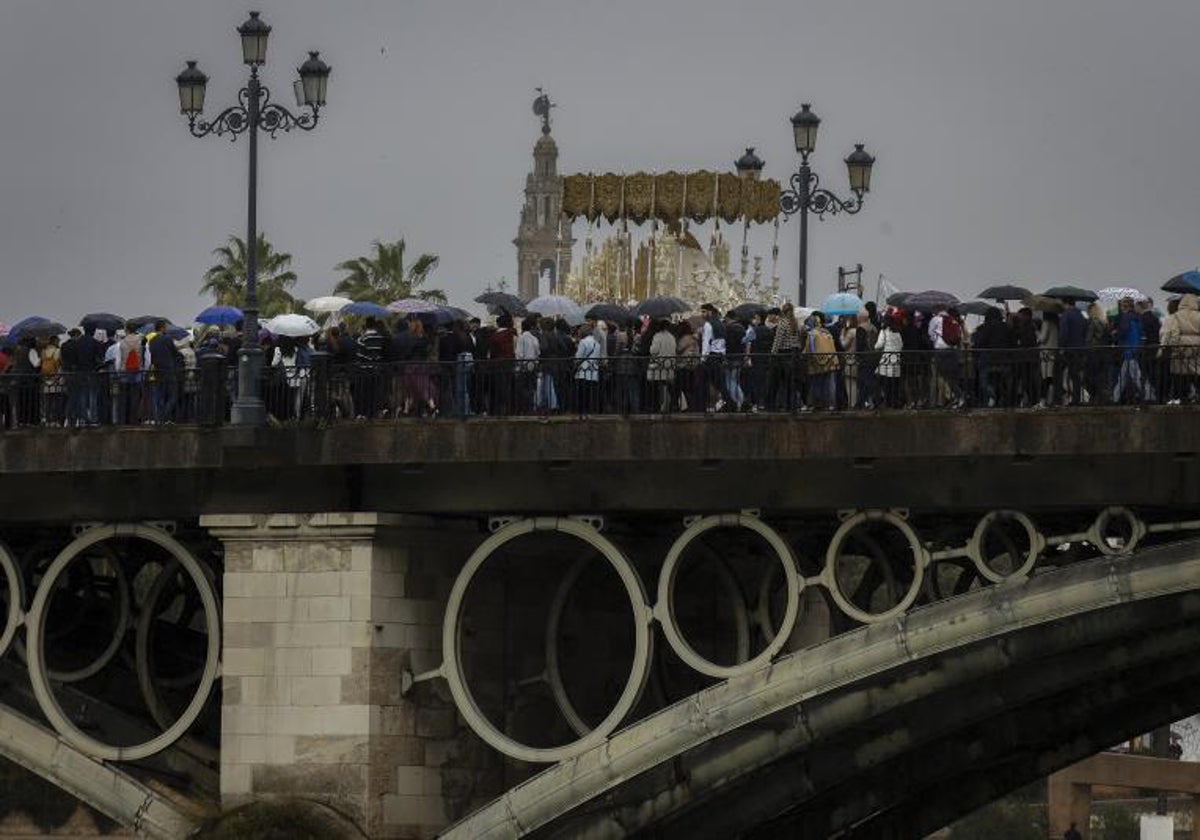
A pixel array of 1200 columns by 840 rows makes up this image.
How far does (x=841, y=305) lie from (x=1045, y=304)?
478cm

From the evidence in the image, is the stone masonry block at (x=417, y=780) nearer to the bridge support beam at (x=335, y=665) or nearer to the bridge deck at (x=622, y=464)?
the bridge support beam at (x=335, y=665)

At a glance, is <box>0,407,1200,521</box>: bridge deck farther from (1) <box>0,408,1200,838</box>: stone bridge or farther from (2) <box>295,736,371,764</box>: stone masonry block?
(2) <box>295,736,371,764</box>: stone masonry block

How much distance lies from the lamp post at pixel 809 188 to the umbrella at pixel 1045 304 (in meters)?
8.03

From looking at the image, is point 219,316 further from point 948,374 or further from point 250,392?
point 948,374

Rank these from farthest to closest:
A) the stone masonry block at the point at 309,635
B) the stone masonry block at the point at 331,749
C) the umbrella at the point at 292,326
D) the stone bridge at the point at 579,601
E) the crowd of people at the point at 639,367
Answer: the umbrella at the point at 292,326
the stone masonry block at the point at 309,635
the stone masonry block at the point at 331,749
the stone bridge at the point at 579,601
the crowd of people at the point at 639,367

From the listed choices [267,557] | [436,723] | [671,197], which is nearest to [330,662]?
[267,557]

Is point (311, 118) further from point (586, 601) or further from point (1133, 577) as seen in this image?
point (1133, 577)

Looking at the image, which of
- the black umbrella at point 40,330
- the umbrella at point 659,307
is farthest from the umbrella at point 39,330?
the umbrella at point 659,307

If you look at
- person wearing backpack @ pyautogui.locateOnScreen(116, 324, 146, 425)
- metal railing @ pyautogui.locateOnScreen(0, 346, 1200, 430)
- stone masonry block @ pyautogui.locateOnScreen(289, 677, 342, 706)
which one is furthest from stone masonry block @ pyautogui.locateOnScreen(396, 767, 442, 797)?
person wearing backpack @ pyautogui.locateOnScreen(116, 324, 146, 425)

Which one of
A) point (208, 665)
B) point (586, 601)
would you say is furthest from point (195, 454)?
point (586, 601)

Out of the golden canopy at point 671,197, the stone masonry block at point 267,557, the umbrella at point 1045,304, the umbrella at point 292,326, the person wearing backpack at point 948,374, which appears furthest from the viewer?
the golden canopy at point 671,197

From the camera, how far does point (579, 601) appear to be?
51.7 m

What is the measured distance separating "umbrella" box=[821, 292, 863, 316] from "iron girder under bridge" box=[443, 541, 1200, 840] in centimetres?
494

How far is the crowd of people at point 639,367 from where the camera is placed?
44.9m
